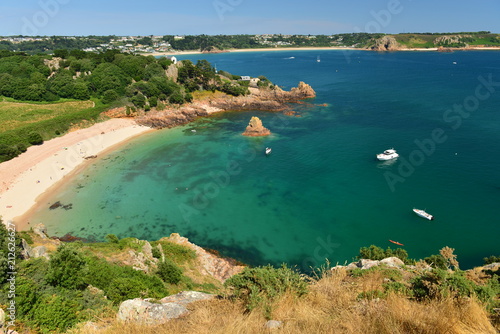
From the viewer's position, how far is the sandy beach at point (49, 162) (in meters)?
38.6

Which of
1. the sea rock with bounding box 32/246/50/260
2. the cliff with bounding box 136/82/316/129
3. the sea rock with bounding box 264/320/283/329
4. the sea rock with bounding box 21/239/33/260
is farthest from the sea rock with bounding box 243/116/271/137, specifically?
the sea rock with bounding box 264/320/283/329

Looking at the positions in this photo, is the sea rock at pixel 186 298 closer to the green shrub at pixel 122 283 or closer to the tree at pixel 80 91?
the green shrub at pixel 122 283

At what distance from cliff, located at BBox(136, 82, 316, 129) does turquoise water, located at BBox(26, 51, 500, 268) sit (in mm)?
7244

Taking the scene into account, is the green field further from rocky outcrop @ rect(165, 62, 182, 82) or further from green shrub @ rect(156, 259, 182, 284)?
green shrub @ rect(156, 259, 182, 284)

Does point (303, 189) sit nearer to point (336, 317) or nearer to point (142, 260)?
point (142, 260)

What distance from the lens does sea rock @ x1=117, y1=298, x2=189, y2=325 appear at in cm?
1059

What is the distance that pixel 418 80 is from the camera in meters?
119

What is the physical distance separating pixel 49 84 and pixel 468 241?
4129 inches

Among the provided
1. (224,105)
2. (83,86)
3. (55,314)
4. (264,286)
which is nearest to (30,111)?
(83,86)

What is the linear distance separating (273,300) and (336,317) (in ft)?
9.06

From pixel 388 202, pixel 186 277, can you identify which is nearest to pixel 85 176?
pixel 186 277

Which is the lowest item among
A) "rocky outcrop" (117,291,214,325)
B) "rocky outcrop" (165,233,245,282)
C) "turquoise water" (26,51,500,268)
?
"rocky outcrop" (165,233,245,282)

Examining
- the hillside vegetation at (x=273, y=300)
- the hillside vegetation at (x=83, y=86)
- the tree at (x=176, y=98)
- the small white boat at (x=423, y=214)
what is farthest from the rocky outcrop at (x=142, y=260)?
the tree at (x=176, y=98)

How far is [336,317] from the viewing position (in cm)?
884
